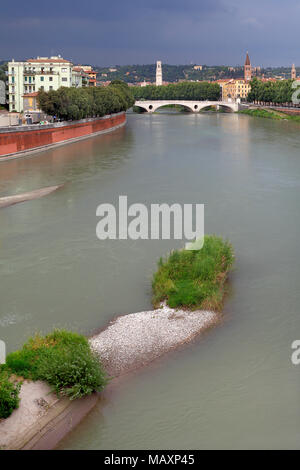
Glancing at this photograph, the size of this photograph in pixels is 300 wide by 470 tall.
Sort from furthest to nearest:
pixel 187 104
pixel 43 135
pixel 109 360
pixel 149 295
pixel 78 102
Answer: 1. pixel 187 104
2. pixel 78 102
3. pixel 43 135
4. pixel 149 295
5. pixel 109 360

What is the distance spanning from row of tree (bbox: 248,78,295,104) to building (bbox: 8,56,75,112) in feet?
74.8

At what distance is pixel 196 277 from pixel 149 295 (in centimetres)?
80

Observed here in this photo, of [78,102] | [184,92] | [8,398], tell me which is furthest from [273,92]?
[8,398]

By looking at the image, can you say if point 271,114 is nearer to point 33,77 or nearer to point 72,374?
point 33,77

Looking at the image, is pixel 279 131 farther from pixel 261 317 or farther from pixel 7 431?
pixel 7 431

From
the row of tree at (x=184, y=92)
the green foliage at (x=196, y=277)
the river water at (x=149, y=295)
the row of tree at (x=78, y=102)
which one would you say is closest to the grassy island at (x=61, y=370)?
the river water at (x=149, y=295)

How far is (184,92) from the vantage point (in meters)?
80.1

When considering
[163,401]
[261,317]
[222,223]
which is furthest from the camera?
[222,223]

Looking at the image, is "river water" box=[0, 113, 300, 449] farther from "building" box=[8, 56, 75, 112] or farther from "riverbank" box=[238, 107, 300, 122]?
"riverbank" box=[238, 107, 300, 122]

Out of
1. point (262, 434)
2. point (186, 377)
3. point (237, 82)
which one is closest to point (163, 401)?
point (186, 377)

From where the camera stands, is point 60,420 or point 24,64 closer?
point 60,420

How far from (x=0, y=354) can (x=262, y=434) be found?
311 centimetres

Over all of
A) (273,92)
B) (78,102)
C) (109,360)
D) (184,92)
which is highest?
(184,92)

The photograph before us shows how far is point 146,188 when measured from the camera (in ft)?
56.7
